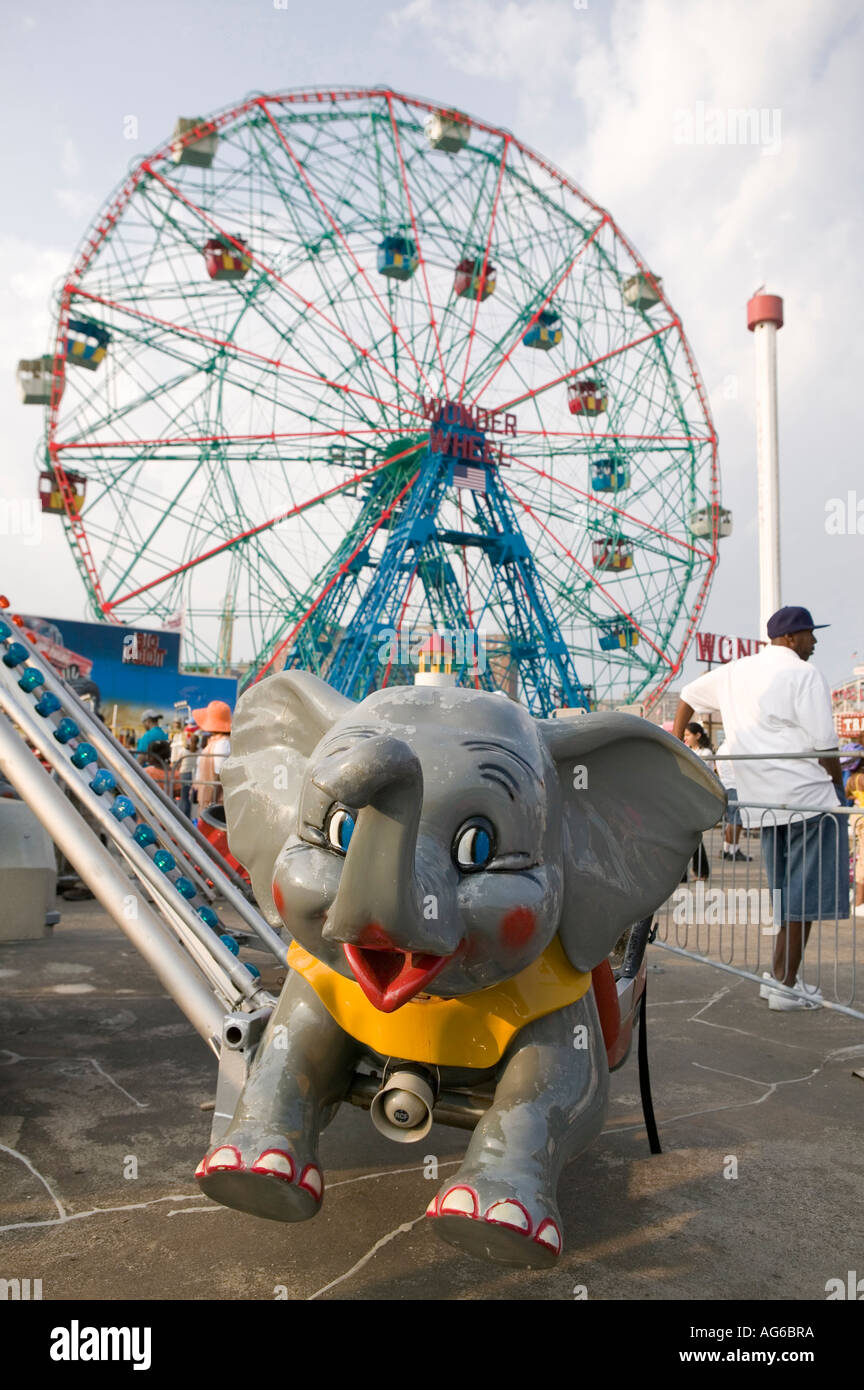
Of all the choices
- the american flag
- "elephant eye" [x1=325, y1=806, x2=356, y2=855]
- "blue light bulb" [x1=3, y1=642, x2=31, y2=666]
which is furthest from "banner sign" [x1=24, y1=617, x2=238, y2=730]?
"elephant eye" [x1=325, y1=806, x2=356, y2=855]

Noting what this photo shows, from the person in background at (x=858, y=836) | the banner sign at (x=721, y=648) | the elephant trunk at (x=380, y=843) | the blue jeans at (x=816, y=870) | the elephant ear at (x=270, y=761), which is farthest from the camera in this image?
the banner sign at (x=721, y=648)

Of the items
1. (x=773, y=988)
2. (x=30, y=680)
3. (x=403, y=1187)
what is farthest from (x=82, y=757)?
(x=773, y=988)

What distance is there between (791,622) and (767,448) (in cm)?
1337

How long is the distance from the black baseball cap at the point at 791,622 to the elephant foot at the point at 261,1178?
2.77 meters

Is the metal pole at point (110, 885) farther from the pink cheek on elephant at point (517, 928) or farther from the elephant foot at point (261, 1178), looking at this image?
the pink cheek on elephant at point (517, 928)

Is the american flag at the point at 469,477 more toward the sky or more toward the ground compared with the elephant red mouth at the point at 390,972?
more toward the sky

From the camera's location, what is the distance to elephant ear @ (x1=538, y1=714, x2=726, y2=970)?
5.75 ft

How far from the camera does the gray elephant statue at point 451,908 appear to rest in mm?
1351

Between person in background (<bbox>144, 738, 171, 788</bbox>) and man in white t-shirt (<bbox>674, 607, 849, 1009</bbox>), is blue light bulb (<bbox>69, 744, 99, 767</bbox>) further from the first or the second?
person in background (<bbox>144, 738, 171, 788</bbox>)

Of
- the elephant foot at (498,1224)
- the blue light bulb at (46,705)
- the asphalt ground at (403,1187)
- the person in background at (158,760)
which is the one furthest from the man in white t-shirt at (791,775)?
the person in background at (158,760)

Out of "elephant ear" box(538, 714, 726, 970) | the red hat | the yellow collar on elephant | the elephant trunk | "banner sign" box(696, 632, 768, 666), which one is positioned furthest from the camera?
"banner sign" box(696, 632, 768, 666)

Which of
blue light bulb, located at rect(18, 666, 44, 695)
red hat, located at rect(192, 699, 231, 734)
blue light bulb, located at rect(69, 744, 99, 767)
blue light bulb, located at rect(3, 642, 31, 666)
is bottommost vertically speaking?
red hat, located at rect(192, 699, 231, 734)

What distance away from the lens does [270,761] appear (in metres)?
1.94
